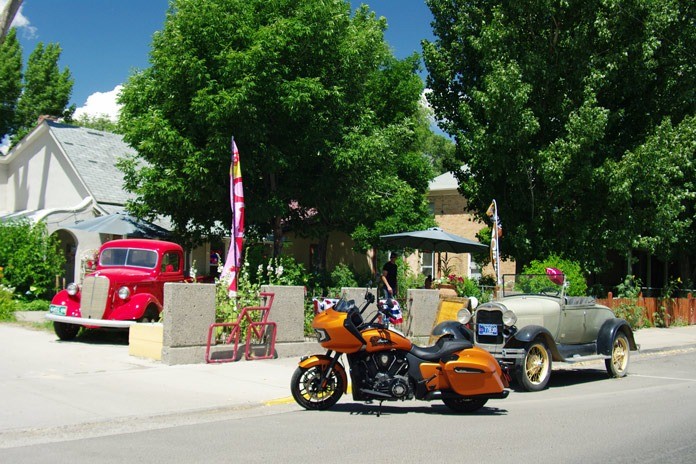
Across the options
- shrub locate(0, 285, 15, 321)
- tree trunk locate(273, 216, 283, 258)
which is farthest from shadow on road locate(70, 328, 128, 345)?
tree trunk locate(273, 216, 283, 258)

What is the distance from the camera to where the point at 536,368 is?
10.7 m

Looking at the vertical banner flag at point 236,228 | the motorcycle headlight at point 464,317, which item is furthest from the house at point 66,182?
the motorcycle headlight at point 464,317

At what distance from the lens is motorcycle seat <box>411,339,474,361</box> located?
8492mm

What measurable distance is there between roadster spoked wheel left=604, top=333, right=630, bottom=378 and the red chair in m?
5.90

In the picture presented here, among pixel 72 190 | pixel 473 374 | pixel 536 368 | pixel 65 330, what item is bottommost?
pixel 536 368

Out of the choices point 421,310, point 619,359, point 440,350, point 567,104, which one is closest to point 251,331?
point 421,310

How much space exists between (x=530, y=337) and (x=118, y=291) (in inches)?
312

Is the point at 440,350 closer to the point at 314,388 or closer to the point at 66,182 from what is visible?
the point at 314,388

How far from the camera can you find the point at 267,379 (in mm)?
10789

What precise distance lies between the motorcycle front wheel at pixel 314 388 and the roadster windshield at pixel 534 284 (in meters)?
4.51

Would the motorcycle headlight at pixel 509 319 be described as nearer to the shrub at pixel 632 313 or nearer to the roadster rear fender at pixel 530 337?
the roadster rear fender at pixel 530 337

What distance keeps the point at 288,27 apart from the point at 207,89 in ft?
7.78

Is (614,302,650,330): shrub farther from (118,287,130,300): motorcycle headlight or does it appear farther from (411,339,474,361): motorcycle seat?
(118,287,130,300): motorcycle headlight

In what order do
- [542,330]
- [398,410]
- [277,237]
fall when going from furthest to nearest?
1. [277,237]
2. [542,330]
3. [398,410]
